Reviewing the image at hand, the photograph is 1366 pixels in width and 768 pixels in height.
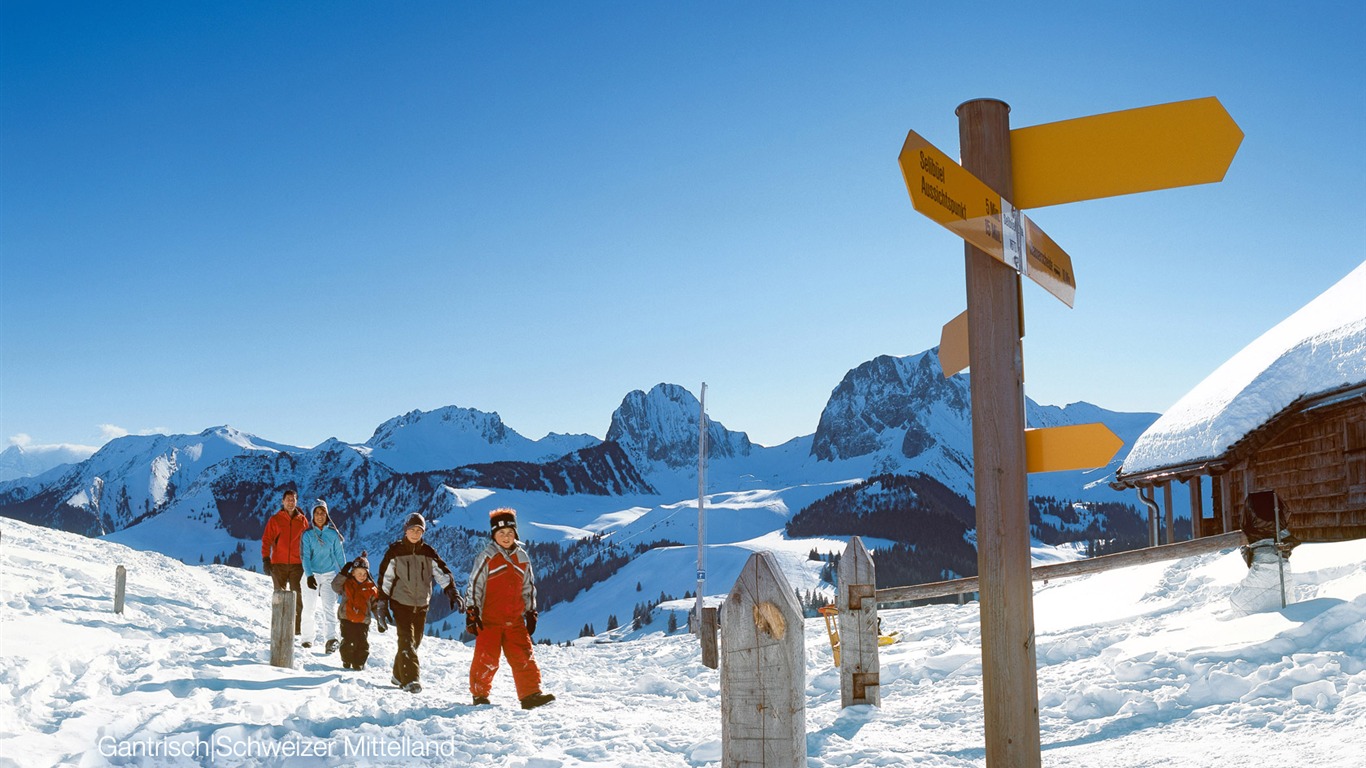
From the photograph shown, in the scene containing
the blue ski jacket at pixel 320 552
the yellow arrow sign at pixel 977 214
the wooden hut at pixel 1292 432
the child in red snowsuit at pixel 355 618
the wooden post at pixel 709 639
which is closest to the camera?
the yellow arrow sign at pixel 977 214

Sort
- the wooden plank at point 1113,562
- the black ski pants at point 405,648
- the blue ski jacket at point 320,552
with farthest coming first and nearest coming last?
the blue ski jacket at point 320,552 < the wooden plank at point 1113,562 < the black ski pants at point 405,648

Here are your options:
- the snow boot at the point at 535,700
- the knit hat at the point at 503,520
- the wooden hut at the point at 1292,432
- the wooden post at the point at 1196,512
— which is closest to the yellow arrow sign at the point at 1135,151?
the knit hat at the point at 503,520

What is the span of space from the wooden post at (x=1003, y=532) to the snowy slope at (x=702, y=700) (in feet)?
9.56

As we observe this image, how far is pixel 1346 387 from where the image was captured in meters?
12.6

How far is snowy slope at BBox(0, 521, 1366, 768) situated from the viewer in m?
5.68

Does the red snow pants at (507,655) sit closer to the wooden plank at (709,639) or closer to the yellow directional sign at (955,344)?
the wooden plank at (709,639)

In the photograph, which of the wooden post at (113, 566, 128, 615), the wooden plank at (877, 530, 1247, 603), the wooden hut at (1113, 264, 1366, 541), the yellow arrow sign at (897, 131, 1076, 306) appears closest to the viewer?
the yellow arrow sign at (897, 131, 1076, 306)

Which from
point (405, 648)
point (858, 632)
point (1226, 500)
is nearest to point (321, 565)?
point (405, 648)

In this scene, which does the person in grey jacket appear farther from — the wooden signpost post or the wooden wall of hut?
the wooden wall of hut

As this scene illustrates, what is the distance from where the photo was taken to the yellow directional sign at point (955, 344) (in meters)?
3.36

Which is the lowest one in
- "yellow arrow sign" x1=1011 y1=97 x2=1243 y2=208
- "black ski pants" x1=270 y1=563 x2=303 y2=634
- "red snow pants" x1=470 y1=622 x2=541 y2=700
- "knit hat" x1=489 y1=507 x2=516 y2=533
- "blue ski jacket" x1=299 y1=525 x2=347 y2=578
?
"red snow pants" x1=470 y1=622 x2=541 y2=700

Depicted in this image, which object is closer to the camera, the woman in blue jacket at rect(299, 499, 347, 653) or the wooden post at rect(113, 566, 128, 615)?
the woman in blue jacket at rect(299, 499, 347, 653)

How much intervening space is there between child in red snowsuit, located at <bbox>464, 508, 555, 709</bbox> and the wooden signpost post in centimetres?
549

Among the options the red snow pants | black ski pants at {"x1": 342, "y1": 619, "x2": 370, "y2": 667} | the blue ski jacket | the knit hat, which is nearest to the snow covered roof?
the knit hat
